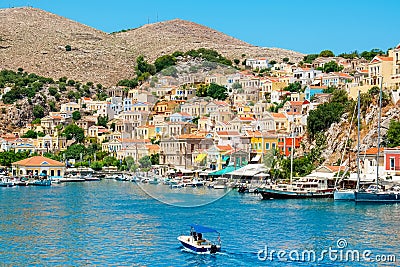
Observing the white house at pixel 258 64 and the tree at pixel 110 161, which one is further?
the white house at pixel 258 64

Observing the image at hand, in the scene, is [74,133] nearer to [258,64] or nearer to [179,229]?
[258,64]

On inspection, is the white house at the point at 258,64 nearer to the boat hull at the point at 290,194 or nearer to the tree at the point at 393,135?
the tree at the point at 393,135

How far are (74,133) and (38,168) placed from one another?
1329cm

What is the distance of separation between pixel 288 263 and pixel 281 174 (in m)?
24.0

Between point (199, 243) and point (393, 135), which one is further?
point (393, 135)

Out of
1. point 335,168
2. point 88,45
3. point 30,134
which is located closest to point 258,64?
point 30,134

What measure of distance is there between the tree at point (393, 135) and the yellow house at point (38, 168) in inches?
1083

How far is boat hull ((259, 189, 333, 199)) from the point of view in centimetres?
3800

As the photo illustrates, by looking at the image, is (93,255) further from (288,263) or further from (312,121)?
(312,121)

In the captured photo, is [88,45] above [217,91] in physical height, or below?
above

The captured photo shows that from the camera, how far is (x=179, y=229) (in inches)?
1019

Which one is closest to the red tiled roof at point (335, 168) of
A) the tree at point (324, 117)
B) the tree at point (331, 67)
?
the tree at point (324, 117)

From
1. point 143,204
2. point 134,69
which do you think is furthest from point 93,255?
point 134,69

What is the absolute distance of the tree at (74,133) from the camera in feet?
238
